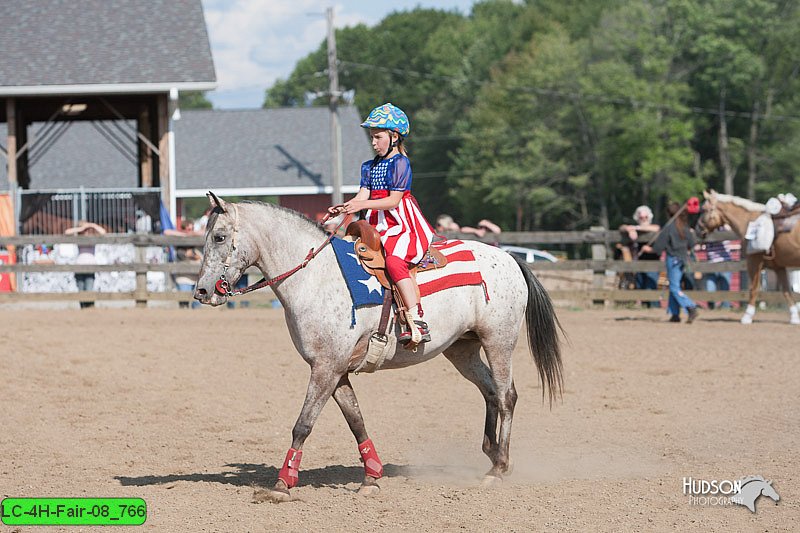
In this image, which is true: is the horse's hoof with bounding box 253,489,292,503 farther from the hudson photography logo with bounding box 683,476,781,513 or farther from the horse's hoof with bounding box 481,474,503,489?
the hudson photography logo with bounding box 683,476,781,513

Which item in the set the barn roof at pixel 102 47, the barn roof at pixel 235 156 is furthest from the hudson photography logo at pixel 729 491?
the barn roof at pixel 235 156

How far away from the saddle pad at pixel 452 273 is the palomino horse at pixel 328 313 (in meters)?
0.05

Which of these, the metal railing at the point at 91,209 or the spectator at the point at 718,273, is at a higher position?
the metal railing at the point at 91,209

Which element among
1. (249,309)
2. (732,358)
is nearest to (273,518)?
(732,358)

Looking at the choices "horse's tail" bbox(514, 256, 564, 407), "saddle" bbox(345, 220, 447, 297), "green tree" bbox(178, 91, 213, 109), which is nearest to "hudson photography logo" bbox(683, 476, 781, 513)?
"horse's tail" bbox(514, 256, 564, 407)

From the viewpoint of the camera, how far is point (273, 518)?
5598mm

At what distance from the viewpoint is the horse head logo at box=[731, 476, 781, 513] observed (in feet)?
19.1

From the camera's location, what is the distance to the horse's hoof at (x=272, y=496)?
5.98 metres

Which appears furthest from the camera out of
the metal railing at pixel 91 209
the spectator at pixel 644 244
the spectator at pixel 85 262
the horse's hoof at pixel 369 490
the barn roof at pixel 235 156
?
the barn roof at pixel 235 156

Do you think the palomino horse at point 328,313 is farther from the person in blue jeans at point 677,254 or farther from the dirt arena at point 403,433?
the person in blue jeans at point 677,254

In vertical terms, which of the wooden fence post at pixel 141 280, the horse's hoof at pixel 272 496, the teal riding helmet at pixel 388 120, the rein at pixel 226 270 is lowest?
the wooden fence post at pixel 141 280

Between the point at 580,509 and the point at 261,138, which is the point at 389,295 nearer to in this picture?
the point at 580,509

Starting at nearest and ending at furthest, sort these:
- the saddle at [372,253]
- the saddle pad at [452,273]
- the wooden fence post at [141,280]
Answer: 1. the saddle at [372,253]
2. the saddle pad at [452,273]
3. the wooden fence post at [141,280]

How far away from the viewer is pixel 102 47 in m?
24.2
